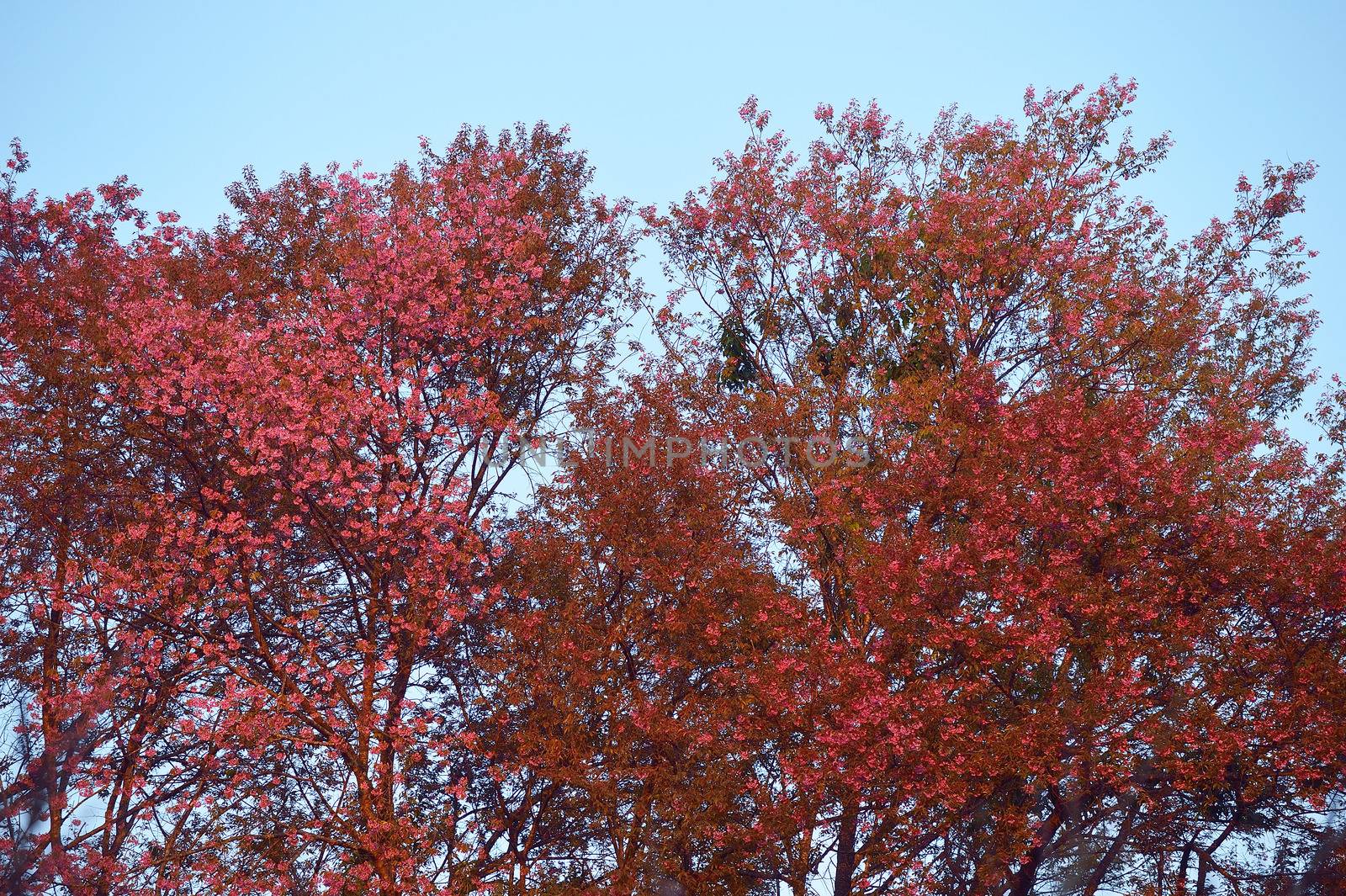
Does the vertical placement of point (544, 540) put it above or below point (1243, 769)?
above

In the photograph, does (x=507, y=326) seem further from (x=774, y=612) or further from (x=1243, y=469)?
(x=1243, y=469)

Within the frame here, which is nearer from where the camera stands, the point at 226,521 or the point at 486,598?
the point at 226,521

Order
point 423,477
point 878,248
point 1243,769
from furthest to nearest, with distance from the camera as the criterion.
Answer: point 878,248 < point 423,477 < point 1243,769

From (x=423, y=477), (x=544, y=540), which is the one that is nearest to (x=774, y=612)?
(x=544, y=540)

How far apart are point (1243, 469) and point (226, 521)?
12.0m

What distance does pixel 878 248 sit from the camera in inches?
675

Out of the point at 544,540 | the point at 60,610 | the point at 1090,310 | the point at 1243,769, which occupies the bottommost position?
the point at 1243,769

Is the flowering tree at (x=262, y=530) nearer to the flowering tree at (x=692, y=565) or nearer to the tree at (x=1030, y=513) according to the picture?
the flowering tree at (x=692, y=565)

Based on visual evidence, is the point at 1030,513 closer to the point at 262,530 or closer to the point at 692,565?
the point at 692,565

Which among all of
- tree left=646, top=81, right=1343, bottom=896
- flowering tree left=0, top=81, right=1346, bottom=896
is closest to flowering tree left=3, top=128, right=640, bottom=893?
flowering tree left=0, top=81, right=1346, bottom=896

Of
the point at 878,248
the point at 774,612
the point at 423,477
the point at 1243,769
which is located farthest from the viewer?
the point at 878,248

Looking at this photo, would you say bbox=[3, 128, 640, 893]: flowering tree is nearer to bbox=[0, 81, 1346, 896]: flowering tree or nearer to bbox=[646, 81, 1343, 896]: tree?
bbox=[0, 81, 1346, 896]: flowering tree

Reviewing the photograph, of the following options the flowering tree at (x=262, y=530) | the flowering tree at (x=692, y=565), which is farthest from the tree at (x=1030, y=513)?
the flowering tree at (x=262, y=530)

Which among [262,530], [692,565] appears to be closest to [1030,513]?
[692,565]
